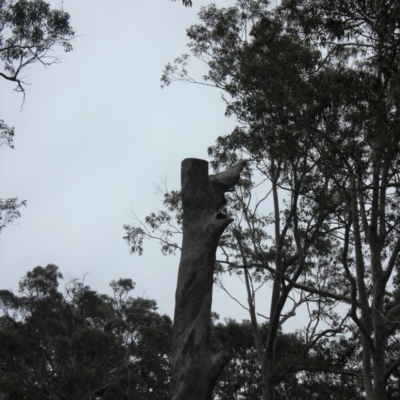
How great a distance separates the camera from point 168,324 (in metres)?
26.1

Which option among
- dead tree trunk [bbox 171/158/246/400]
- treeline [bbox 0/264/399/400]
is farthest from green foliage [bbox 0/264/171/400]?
dead tree trunk [bbox 171/158/246/400]

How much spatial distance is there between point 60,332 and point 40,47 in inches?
507

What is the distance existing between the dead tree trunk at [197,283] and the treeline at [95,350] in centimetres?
1480

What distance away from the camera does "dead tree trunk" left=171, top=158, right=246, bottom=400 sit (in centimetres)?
744

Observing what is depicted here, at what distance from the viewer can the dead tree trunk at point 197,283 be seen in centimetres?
744

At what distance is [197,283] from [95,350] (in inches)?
721

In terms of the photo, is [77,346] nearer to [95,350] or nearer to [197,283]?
[95,350]

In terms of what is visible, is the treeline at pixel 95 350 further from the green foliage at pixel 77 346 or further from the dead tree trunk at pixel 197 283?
the dead tree trunk at pixel 197 283

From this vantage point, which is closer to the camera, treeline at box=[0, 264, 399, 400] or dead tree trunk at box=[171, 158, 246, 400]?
dead tree trunk at box=[171, 158, 246, 400]

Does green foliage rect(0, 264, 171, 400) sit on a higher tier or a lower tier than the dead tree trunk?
higher

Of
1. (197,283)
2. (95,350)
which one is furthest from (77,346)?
(197,283)

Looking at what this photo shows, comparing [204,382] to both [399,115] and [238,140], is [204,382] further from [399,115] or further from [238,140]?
[238,140]

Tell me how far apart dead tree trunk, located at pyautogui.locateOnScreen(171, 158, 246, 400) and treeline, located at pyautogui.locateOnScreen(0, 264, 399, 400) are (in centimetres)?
1480

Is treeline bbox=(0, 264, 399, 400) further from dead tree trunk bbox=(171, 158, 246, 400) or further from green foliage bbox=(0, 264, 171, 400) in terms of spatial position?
dead tree trunk bbox=(171, 158, 246, 400)
